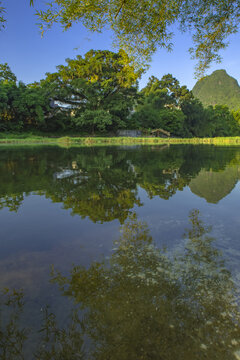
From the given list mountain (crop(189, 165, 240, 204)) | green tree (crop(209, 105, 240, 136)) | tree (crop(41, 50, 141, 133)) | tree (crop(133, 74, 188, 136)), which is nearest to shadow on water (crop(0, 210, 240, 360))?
mountain (crop(189, 165, 240, 204))

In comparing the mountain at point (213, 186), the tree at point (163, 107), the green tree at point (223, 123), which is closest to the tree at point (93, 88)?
the tree at point (163, 107)

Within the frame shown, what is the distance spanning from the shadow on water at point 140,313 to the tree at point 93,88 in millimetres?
42948

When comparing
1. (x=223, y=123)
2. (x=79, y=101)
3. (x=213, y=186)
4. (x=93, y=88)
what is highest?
(x=93, y=88)

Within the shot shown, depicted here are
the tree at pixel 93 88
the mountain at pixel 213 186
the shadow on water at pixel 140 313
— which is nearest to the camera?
the shadow on water at pixel 140 313

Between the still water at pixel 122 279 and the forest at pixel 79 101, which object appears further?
the forest at pixel 79 101

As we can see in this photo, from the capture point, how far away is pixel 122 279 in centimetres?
188

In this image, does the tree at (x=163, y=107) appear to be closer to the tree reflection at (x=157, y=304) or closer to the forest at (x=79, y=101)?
the forest at (x=79, y=101)

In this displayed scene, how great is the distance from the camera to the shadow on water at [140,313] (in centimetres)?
A: 127

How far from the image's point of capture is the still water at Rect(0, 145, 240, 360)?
1.31 meters

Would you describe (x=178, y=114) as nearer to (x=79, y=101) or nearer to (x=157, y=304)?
(x=79, y=101)

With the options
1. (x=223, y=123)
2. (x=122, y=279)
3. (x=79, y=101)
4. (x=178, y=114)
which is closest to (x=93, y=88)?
(x=79, y=101)

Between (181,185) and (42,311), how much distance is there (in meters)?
4.62

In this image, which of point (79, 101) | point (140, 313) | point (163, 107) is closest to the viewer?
point (140, 313)

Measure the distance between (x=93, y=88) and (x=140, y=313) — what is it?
48.5 m
